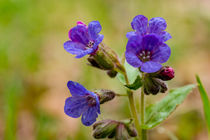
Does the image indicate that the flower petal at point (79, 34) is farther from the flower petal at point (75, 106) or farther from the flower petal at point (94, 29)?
the flower petal at point (75, 106)

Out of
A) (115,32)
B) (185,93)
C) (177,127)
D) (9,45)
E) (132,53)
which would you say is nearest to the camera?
(132,53)

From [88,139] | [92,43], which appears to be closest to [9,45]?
[88,139]

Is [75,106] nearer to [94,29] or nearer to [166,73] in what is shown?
[94,29]

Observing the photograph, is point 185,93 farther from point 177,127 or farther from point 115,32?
point 115,32

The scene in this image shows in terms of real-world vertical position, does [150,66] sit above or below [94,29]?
below

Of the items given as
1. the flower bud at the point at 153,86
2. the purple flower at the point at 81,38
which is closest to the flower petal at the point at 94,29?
the purple flower at the point at 81,38

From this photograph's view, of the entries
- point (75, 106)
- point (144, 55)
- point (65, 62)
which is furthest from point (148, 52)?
point (65, 62)
